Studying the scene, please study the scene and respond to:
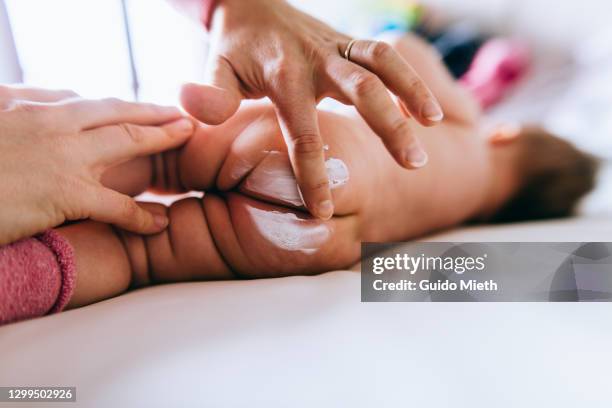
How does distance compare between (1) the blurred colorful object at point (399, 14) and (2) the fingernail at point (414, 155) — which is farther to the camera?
(1) the blurred colorful object at point (399, 14)

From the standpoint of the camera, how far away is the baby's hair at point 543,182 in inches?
41.0

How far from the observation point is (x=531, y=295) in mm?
467

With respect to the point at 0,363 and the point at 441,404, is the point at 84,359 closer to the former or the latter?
the point at 0,363

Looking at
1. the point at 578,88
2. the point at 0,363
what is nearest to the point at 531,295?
the point at 0,363

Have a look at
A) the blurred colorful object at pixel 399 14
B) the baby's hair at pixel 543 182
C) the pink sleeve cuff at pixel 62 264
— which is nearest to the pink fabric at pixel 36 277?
the pink sleeve cuff at pixel 62 264

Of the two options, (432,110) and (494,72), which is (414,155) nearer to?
(432,110)

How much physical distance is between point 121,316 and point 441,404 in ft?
0.82

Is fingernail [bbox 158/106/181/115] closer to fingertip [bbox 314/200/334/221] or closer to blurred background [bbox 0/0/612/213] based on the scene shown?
blurred background [bbox 0/0/612/213]

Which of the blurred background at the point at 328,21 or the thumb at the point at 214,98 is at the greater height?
the blurred background at the point at 328,21

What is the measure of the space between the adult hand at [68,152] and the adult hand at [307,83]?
6cm

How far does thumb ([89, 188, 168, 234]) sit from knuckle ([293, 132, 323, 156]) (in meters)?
0.16

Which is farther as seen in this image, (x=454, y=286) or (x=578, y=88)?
(x=578, y=88)

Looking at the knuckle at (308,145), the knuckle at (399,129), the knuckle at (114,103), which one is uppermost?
the knuckle at (114,103)

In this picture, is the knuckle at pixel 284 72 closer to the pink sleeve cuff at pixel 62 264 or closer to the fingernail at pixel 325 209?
the fingernail at pixel 325 209
